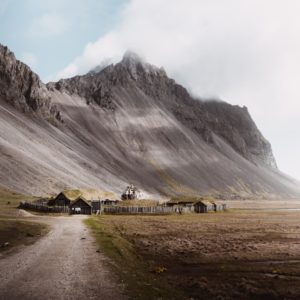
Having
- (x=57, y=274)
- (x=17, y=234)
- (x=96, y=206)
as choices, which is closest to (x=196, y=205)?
(x=96, y=206)

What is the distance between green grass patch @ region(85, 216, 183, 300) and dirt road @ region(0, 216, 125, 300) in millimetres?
700

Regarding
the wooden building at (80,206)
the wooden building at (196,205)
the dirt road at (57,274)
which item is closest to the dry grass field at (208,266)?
the dirt road at (57,274)

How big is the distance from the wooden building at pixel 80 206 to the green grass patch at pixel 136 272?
5282cm

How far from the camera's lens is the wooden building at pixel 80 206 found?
8719cm

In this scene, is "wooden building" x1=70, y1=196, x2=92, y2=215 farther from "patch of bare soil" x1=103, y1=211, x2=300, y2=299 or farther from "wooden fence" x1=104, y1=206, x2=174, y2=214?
"patch of bare soil" x1=103, y1=211, x2=300, y2=299

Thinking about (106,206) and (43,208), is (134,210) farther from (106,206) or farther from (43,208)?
(43,208)

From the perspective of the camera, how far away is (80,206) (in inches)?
3465

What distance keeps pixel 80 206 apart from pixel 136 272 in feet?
217

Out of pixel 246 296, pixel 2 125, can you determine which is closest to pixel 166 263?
pixel 246 296

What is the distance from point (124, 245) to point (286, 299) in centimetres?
1815

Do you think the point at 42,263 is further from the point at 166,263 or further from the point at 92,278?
the point at 166,263

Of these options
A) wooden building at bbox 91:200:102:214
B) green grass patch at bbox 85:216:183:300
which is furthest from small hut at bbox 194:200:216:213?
Answer: green grass patch at bbox 85:216:183:300

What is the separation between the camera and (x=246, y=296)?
62.6 feet

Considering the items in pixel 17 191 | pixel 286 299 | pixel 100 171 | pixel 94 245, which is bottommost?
pixel 286 299
